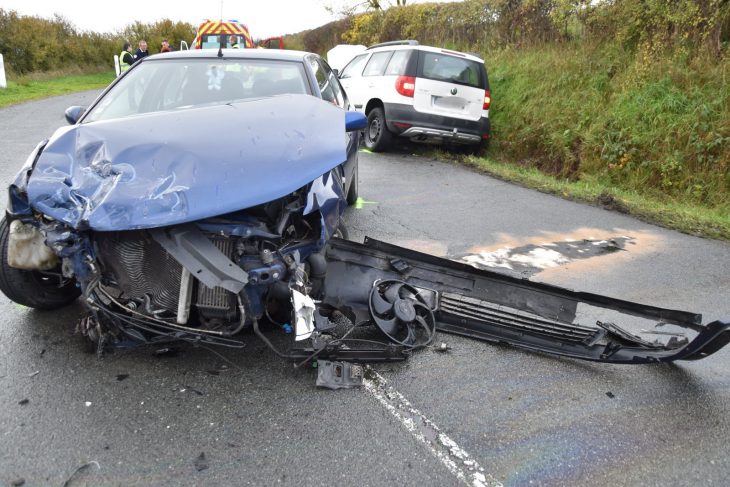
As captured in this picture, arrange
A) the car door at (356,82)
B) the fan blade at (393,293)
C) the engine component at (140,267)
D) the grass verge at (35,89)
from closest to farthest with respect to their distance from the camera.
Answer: the engine component at (140,267) → the fan blade at (393,293) → the car door at (356,82) → the grass verge at (35,89)

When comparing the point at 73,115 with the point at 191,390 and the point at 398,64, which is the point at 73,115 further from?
the point at 398,64

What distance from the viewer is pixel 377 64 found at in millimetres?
10188

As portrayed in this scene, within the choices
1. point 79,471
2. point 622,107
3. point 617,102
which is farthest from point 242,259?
point 617,102

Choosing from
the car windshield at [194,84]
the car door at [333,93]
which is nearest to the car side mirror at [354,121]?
the car door at [333,93]

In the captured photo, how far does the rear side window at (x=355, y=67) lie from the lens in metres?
10.7

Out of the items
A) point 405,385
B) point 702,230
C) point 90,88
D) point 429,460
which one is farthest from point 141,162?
point 90,88

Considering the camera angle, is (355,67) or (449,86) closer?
(449,86)

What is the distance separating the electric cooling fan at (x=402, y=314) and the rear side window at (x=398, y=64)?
262 inches

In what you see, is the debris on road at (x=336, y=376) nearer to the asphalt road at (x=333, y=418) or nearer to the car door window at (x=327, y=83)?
the asphalt road at (x=333, y=418)

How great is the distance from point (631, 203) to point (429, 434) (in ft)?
18.5

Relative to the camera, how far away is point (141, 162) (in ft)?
9.13

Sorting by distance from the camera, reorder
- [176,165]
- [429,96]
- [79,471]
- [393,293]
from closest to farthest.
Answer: [79,471], [176,165], [393,293], [429,96]

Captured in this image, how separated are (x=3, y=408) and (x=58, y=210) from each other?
40.1 inches

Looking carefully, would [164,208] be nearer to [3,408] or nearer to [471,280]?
[3,408]
